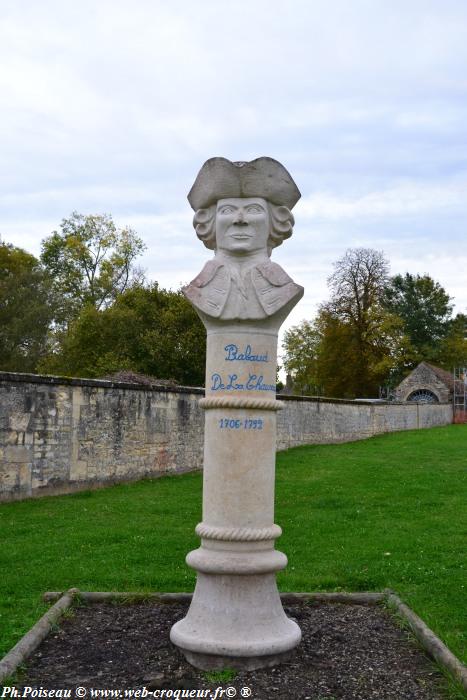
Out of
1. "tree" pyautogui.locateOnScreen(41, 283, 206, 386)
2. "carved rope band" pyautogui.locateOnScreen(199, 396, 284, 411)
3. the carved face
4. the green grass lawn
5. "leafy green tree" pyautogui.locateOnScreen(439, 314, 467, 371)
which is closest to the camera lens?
"carved rope band" pyautogui.locateOnScreen(199, 396, 284, 411)

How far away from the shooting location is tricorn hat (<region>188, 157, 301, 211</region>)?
17.4 ft

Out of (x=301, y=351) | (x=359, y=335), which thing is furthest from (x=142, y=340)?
(x=301, y=351)

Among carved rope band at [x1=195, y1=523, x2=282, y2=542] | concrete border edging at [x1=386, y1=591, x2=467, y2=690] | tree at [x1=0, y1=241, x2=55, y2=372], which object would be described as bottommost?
concrete border edging at [x1=386, y1=591, x2=467, y2=690]

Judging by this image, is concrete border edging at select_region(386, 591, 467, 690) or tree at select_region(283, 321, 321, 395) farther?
tree at select_region(283, 321, 321, 395)

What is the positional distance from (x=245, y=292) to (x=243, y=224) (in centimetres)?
50

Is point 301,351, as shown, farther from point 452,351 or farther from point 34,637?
point 34,637

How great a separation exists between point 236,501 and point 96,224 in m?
42.8

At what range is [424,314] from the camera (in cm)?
5472

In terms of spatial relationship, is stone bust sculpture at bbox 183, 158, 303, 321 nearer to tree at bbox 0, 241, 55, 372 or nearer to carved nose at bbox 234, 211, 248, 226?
carved nose at bbox 234, 211, 248, 226

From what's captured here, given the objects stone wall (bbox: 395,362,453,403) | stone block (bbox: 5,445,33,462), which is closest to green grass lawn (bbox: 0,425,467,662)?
stone block (bbox: 5,445,33,462)

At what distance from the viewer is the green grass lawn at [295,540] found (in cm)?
667

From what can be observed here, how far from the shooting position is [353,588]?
6.79 m

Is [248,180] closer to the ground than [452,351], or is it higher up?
closer to the ground

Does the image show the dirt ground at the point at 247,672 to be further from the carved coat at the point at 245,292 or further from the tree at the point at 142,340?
the tree at the point at 142,340
